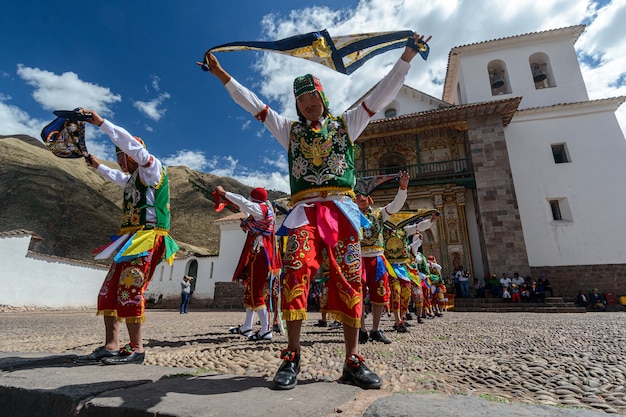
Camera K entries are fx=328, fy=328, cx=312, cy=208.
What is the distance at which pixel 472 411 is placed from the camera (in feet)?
3.78

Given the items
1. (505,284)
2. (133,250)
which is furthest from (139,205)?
(505,284)

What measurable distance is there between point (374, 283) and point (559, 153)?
1807 centimetres

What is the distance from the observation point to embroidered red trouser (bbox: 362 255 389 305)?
365 cm

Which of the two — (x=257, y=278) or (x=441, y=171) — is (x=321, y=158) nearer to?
(x=257, y=278)

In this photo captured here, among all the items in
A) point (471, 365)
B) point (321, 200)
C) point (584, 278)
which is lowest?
point (471, 365)

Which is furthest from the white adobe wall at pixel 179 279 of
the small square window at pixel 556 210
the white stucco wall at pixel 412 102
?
the small square window at pixel 556 210

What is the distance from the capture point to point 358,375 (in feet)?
5.89

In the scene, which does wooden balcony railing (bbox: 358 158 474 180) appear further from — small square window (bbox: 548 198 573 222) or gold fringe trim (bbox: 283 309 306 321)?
gold fringe trim (bbox: 283 309 306 321)

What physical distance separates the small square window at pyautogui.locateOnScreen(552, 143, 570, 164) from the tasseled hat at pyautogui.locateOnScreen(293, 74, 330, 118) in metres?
18.7

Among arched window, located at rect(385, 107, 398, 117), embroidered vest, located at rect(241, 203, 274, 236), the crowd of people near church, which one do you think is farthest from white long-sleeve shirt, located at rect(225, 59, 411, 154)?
arched window, located at rect(385, 107, 398, 117)

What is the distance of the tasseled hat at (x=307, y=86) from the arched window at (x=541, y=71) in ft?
68.9

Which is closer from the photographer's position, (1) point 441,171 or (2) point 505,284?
(2) point 505,284

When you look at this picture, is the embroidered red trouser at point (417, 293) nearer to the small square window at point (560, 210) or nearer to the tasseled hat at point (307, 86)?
the tasseled hat at point (307, 86)

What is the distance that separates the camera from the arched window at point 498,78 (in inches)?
730
